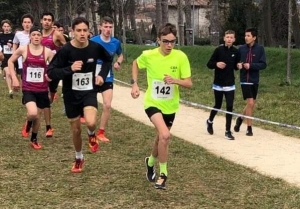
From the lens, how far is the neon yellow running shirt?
642 cm

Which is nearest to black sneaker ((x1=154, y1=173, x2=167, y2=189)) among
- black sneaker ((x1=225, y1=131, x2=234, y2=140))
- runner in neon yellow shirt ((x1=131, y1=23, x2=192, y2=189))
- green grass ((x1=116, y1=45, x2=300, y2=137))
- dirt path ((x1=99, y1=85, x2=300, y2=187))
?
runner in neon yellow shirt ((x1=131, y1=23, x2=192, y2=189))

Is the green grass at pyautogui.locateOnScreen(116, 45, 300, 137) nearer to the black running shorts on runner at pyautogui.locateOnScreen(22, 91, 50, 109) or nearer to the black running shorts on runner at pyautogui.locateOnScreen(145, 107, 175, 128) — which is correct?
the black running shorts on runner at pyautogui.locateOnScreen(145, 107, 175, 128)

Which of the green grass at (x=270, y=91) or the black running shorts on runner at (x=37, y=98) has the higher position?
the black running shorts on runner at (x=37, y=98)

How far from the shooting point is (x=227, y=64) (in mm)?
9508

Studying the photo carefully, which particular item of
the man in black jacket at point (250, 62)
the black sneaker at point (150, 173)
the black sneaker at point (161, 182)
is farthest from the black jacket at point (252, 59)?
the black sneaker at point (161, 182)

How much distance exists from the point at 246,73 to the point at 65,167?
13.0ft

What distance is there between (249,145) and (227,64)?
4.75 ft

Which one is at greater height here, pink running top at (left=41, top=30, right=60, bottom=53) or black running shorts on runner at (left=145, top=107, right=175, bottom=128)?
pink running top at (left=41, top=30, right=60, bottom=53)

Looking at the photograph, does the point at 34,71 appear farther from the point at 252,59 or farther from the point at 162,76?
the point at 252,59

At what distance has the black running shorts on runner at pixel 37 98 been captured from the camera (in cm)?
846

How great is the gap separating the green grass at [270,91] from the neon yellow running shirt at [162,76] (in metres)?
4.09

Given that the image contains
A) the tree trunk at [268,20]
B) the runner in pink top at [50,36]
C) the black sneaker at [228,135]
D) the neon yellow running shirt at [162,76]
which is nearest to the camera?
the neon yellow running shirt at [162,76]

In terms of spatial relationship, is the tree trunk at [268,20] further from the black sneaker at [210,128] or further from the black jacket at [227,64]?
the black jacket at [227,64]

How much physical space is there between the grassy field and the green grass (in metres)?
3.12
